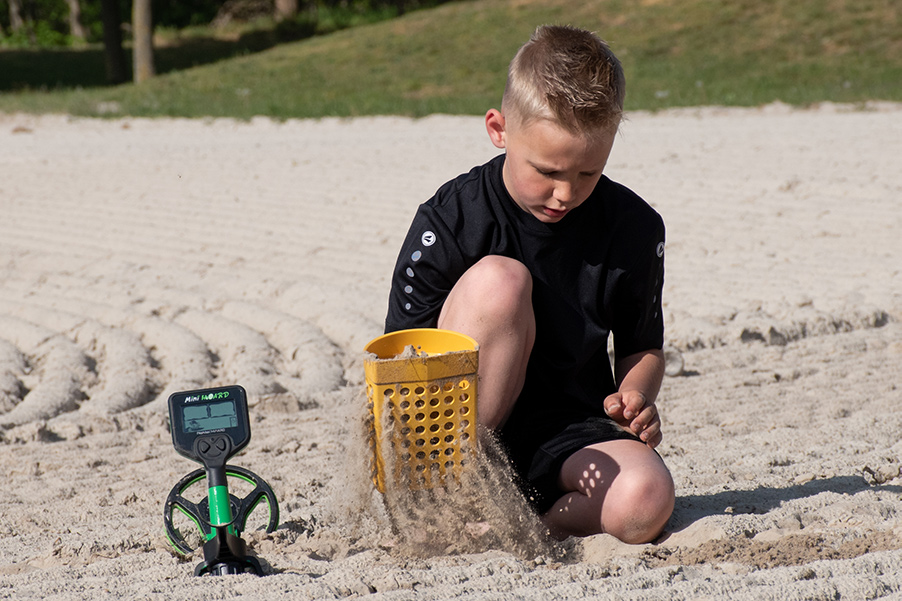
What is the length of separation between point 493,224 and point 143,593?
1.13 metres

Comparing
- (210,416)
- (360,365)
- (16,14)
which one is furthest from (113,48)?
(210,416)

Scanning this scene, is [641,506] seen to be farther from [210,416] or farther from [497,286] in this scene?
[210,416]

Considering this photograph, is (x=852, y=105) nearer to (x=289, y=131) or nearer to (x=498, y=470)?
(x=289, y=131)

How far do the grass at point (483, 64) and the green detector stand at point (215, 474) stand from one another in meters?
10.6

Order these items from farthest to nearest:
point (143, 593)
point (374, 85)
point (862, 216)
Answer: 1. point (374, 85)
2. point (862, 216)
3. point (143, 593)

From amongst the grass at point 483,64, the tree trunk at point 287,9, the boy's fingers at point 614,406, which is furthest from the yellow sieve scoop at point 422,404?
the tree trunk at point 287,9

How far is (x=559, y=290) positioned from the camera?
2.36m

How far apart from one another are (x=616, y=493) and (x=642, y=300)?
51 cm

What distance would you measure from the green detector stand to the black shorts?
60 cm

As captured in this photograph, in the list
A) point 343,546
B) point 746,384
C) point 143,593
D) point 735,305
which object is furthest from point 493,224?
point 735,305

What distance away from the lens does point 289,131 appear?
11.2 metres

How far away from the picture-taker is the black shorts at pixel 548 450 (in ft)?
7.68

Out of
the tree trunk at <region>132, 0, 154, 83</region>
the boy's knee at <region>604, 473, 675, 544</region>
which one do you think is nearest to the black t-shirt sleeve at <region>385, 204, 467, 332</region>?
the boy's knee at <region>604, 473, 675, 544</region>

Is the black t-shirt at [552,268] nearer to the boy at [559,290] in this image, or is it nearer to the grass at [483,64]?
the boy at [559,290]
